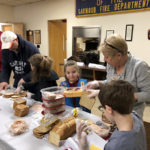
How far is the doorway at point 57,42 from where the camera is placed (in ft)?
16.6

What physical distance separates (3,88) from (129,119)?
1688 millimetres

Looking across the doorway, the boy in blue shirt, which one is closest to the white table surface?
the boy in blue shirt

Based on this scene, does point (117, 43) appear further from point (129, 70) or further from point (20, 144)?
point (20, 144)

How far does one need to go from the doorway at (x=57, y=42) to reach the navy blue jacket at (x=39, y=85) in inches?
138

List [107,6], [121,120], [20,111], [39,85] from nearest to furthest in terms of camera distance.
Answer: [121,120], [20,111], [39,85], [107,6]

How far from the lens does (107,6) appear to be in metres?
3.52

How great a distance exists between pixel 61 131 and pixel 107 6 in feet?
11.0

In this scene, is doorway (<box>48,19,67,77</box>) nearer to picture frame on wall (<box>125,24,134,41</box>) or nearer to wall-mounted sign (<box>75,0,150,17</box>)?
wall-mounted sign (<box>75,0,150,17</box>)

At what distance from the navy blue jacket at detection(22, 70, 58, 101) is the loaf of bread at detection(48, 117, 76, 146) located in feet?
2.39

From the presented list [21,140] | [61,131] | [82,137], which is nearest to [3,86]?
[21,140]

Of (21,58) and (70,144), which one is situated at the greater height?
(21,58)

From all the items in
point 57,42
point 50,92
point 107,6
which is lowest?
point 50,92

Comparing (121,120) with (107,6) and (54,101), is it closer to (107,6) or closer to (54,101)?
(54,101)

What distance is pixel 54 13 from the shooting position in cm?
464
